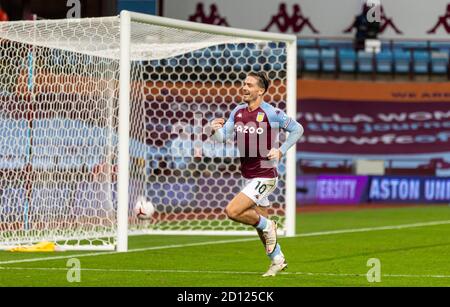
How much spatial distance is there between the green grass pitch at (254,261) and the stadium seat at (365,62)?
11530mm

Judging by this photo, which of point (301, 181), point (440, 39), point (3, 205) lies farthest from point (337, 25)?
point (3, 205)

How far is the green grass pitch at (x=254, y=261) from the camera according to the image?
32.9 feet

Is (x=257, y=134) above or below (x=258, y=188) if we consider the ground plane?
above

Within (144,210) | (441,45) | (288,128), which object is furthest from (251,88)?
(441,45)

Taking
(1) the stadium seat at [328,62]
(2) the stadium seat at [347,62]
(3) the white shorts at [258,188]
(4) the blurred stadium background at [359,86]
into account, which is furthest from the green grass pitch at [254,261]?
(2) the stadium seat at [347,62]

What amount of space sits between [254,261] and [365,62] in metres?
17.7

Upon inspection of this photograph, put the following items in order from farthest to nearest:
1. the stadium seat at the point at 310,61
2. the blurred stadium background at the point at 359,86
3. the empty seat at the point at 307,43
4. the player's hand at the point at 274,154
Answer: the empty seat at the point at 307,43 < the stadium seat at the point at 310,61 < the blurred stadium background at the point at 359,86 < the player's hand at the point at 274,154

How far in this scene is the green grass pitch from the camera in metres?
10.0

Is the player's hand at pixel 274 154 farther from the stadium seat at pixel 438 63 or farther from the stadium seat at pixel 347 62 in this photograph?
the stadium seat at pixel 438 63

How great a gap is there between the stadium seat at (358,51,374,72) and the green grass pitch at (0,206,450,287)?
11530mm

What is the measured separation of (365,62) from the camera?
2928cm

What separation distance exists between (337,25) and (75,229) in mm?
16558

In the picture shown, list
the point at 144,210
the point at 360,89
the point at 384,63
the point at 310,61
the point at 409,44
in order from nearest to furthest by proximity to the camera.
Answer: the point at 144,210 < the point at 360,89 < the point at 310,61 < the point at 384,63 < the point at 409,44

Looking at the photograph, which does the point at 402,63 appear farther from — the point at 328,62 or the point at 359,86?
the point at 359,86
